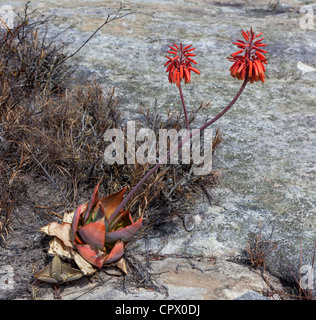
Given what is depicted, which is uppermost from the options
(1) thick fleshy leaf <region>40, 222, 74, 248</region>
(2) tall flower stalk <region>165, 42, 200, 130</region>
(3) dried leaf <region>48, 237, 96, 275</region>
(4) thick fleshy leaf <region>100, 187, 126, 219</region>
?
(2) tall flower stalk <region>165, 42, 200, 130</region>

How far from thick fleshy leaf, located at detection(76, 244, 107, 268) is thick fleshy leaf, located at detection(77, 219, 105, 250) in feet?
0.10

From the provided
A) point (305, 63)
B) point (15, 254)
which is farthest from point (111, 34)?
point (15, 254)

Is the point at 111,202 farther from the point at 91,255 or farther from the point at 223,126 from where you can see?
the point at 223,126

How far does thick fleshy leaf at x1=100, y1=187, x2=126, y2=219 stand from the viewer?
2.55 meters

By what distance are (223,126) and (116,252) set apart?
1795mm

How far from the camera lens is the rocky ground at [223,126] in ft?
8.48

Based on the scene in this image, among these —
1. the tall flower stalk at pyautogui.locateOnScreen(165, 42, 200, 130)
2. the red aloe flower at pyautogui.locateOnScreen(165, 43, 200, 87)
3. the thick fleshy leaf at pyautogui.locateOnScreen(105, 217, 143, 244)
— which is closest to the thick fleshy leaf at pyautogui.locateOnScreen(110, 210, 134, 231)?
the thick fleshy leaf at pyautogui.locateOnScreen(105, 217, 143, 244)

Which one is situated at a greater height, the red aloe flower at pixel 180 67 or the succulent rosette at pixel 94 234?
the red aloe flower at pixel 180 67

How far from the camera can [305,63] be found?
4.95 metres

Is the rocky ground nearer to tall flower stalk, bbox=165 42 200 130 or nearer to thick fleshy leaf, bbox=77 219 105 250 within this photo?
thick fleshy leaf, bbox=77 219 105 250

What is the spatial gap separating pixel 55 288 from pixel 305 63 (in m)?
3.92

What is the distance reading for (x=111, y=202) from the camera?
2580 millimetres

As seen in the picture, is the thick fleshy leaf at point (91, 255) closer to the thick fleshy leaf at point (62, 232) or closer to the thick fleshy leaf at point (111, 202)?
the thick fleshy leaf at point (62, 232)

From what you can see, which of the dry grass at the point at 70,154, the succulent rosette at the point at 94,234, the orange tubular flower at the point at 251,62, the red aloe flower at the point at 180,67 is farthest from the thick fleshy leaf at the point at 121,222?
the orange tubular flower at the point at 251,62
